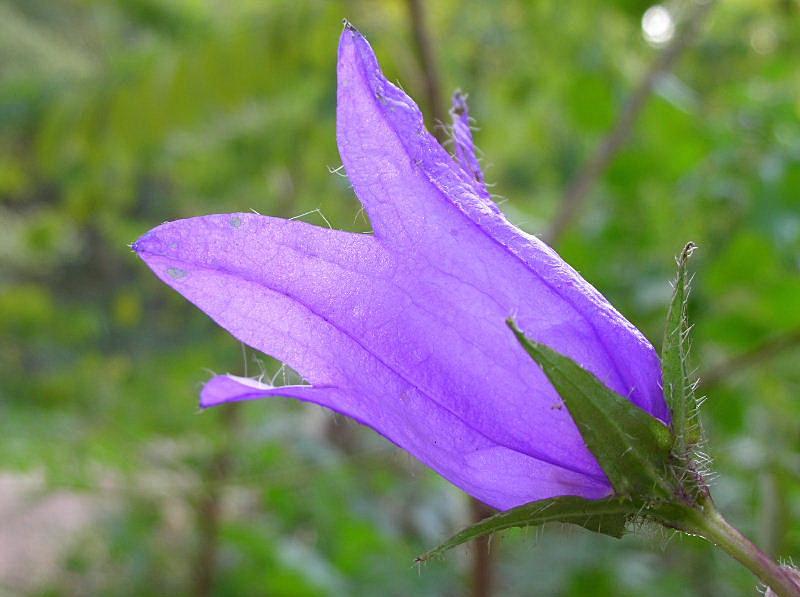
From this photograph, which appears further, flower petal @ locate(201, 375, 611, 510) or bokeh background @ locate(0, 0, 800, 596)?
bokeh background @ locate(0, 0, 800, 596)

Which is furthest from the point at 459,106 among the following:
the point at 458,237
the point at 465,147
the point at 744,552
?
the point at 744,552

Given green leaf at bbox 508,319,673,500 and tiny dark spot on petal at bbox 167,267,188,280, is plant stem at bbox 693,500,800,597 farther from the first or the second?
tiny dark spot on petal at bbox 167,267,188,280

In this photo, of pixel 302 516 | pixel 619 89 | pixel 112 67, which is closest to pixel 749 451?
pixel 619 89

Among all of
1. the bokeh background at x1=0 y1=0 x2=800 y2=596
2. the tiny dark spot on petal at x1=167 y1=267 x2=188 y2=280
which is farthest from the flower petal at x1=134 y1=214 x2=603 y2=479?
the bokeh background at x1=0 y1=0 x2=800 y2=596

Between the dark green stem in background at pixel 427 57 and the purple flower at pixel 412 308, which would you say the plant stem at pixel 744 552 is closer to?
the purple flower at pixel 412 308

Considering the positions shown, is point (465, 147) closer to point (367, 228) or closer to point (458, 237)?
point (458, 237)

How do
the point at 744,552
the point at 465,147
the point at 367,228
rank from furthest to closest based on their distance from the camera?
the point at 367,228 → the point at 465,147 → the point at 744,552

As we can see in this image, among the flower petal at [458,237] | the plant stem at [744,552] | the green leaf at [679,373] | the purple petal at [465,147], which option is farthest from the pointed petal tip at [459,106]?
the plant stem at [744,552]
